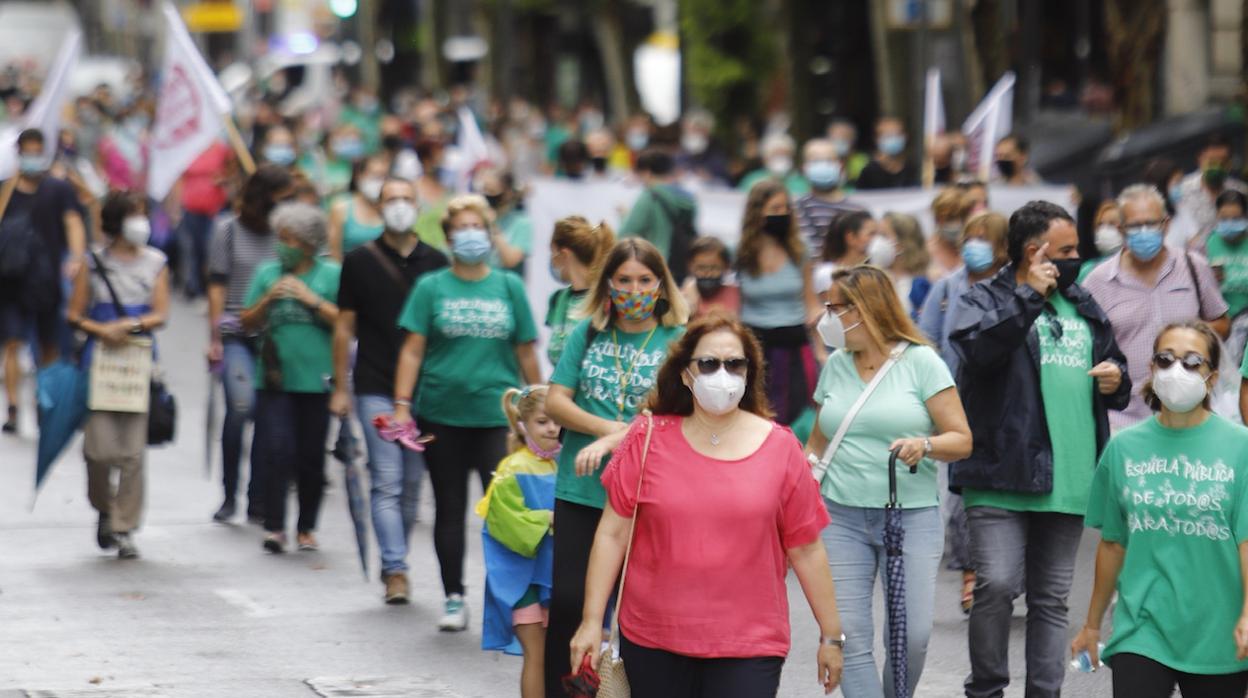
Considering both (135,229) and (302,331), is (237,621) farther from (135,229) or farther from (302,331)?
(135,229)

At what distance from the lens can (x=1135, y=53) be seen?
2369 centimetres

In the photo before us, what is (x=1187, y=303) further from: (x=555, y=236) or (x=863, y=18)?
(x=863, y=18)

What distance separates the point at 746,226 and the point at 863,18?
20391 millimetres

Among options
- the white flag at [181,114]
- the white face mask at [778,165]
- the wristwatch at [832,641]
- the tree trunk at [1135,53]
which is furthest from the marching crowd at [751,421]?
the tree trunk at [1135,53]

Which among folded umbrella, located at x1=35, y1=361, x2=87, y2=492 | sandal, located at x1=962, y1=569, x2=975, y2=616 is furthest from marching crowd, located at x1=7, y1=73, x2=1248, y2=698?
sandal, located at x1=962, y1=569, x2=975, y2=616

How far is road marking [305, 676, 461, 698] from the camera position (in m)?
8.59

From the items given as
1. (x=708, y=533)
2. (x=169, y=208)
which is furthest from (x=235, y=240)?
(x=169, y=208)

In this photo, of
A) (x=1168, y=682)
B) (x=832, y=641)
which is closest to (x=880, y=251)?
(x=1168, y=682)

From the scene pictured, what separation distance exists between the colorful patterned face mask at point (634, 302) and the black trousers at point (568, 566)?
626 millimetres

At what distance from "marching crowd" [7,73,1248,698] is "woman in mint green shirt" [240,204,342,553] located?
1 cm

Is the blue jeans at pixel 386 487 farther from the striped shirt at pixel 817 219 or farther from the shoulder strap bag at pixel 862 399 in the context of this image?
the striped shirt at pixel 817 219

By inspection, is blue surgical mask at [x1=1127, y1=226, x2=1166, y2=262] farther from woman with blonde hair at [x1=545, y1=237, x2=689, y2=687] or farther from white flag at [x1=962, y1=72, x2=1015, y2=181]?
white flag at [x1=962, y1=72, x2=1015, y2=181]

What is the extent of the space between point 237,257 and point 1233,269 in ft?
16.5

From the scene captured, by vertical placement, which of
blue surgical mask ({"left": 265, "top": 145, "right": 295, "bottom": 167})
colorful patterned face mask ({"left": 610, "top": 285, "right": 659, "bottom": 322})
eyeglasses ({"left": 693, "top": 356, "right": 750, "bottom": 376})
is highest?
blue surgical mask ({"left": 265, "top": 145, "right": 295, "bottom": 167})
